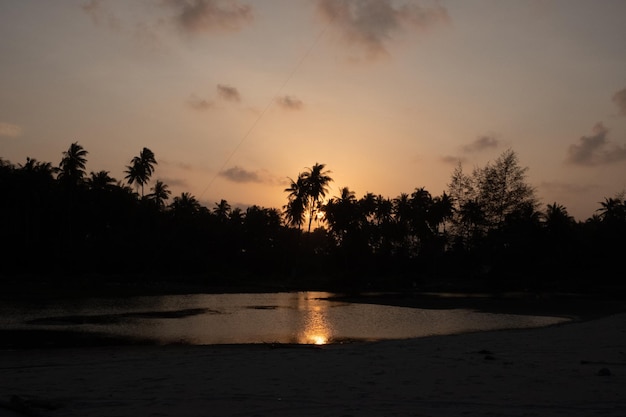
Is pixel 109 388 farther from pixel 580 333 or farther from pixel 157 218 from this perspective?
pixel 157 218

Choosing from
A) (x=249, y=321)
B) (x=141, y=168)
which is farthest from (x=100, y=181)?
(x=249, y=321)

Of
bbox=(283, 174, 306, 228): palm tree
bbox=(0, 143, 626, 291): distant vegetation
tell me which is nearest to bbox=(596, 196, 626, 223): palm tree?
bbox=(0, 143, 626, 291): distant vegetation

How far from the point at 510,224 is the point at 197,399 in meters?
74.0

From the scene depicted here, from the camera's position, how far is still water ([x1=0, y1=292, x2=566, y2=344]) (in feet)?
73.8

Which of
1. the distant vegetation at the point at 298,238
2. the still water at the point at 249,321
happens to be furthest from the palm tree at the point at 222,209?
the still water at the point at 249,321

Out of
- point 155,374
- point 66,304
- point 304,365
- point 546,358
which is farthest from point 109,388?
point 66,304

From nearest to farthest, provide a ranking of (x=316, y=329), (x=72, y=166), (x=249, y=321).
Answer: (x=316, y=329) < (x=249, y=321) < (x=72, y=166)

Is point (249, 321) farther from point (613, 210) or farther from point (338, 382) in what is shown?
point (613, 210)

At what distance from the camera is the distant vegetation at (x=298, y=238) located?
65688mm

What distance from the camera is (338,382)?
9969 mm

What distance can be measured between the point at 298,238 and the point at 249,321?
56.4 metres

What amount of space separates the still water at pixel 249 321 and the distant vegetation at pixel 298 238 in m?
27.9

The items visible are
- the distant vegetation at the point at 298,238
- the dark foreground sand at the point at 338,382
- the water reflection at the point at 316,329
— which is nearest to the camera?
the dark foreground sand at the point at 338,382

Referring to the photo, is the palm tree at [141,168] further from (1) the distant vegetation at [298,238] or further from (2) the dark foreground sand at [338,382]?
(2) the dark foreground sand at [338,382]
